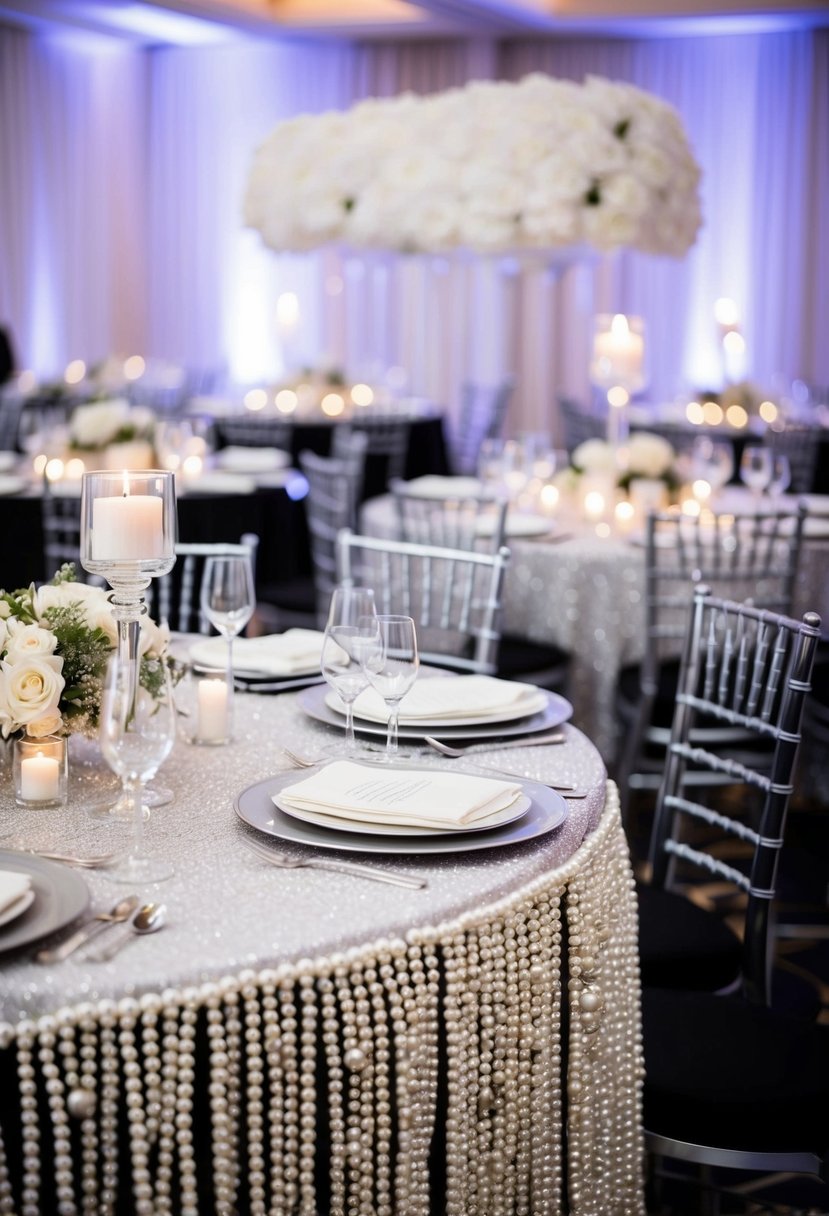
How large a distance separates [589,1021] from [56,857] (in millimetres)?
623

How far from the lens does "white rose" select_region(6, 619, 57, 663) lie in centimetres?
168

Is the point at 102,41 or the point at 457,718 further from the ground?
the point at 102,41

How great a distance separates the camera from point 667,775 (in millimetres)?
2426

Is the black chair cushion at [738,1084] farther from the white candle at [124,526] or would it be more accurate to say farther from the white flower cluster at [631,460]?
the white flower cluster at [631,460]

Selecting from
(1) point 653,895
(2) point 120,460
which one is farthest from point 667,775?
(2) point 120,460

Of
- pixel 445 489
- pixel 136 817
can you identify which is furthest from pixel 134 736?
pixel 445 489

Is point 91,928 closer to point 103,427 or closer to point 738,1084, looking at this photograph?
point 738,1084

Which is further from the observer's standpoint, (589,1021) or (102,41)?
(102,41)

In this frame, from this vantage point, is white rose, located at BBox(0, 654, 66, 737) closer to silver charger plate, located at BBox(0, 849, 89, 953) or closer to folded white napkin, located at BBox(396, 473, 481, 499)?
silver charger plate, located at BBox(0, 849, 89, 953)

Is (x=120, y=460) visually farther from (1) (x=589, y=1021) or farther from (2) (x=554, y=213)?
(1) (x=589, y=1021)

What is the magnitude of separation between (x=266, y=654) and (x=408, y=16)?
8.89 meters

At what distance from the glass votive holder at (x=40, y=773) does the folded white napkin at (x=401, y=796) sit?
0.27 m

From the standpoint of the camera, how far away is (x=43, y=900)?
1.36m

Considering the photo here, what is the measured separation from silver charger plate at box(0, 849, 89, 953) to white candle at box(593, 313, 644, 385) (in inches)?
122
